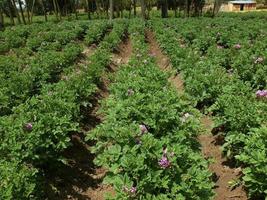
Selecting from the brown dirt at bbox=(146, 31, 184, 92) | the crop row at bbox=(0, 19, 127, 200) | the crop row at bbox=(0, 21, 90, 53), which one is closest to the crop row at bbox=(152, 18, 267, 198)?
the brown dirt at bbox=(146, 31, 184, 92)

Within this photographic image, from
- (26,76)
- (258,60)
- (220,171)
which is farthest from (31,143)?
(258,60)

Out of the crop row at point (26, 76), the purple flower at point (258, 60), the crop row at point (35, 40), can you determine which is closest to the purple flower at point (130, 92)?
the crop row at point (26, 76)

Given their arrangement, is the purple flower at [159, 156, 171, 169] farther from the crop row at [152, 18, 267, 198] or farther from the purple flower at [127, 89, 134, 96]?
the purple flower at [127, 89, 134, 96]

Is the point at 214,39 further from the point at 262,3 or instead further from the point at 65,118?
the point at 262,3

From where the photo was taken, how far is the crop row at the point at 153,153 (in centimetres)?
486

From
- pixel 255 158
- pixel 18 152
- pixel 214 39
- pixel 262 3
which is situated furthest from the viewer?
pixel 262 3

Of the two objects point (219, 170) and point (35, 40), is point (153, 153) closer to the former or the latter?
point (219, 170)

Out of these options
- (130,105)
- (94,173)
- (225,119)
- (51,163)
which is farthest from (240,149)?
(51,163)

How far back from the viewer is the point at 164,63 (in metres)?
15.6

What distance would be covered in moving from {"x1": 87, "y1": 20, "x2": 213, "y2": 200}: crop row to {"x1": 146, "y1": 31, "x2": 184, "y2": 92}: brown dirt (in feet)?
15.2

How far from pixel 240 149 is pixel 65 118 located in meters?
2.79

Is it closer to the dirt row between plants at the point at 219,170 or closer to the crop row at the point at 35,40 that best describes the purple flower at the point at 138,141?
the dirt row between plants at the point at 219,170

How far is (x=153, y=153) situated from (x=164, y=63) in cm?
1064

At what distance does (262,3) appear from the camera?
278ft
